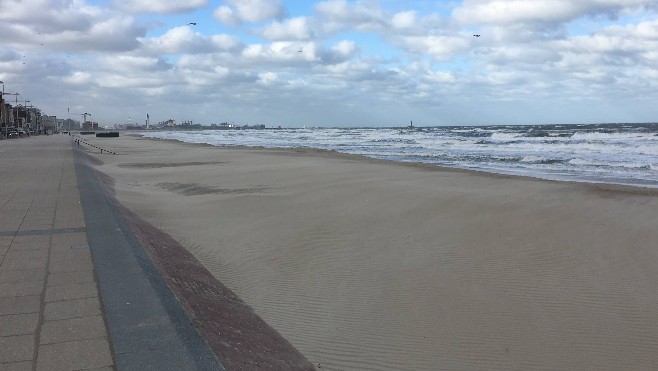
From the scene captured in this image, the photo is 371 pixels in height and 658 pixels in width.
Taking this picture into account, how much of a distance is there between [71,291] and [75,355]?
1.23 metres

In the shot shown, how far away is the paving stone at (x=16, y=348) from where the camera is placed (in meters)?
2.80

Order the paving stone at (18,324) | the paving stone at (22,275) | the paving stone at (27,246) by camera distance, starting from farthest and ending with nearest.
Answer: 1. the paving stone at (27,246)
2. the paving stone at (22,275)
3. the paving stone at (18,324)

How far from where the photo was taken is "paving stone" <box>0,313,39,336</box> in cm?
316

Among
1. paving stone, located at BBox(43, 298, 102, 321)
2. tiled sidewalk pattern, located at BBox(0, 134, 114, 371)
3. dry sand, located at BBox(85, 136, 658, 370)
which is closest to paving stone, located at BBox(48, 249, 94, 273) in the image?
tiled sidewalk pattern, located at BBox(0, 134, 114, 371)

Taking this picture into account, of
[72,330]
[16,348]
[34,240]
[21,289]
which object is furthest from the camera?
[34,240]

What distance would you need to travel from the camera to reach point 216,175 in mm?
17391

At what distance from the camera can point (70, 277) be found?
4.24 m

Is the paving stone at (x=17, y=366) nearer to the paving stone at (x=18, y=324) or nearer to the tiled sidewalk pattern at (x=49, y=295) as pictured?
the tiled sidewalk pattern at (x=49, y=295)

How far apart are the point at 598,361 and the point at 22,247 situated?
5548mm

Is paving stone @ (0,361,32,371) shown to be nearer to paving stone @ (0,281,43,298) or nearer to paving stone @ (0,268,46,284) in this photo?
paving stone @ (0,281,43,298)

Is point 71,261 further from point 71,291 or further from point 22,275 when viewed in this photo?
point 71,291

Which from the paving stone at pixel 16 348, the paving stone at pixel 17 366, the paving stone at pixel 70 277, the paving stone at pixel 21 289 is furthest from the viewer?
the paving stone at pixel 70 277

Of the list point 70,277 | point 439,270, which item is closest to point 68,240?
point 70,277

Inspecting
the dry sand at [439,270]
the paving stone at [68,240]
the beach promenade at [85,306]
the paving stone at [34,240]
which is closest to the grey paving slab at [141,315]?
the beach promenade at [85,306]
